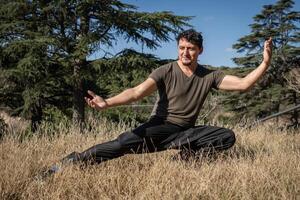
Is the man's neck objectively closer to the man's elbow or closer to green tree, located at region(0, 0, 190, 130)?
the man's elbow

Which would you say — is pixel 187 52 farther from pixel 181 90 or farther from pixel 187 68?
pixel 181 90

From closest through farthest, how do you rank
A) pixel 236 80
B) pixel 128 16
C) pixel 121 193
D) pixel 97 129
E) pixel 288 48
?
pixel 121 193 → pixel 236 80 → pixel 97 129 → pixel 128 16 → pixel 288 48

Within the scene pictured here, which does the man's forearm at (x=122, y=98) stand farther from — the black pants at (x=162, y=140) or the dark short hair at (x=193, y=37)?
the dark short hair at (x=193, y=37)

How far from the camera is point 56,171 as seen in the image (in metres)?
3.40

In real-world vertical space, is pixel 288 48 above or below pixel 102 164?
above

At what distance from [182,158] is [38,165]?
1.29m

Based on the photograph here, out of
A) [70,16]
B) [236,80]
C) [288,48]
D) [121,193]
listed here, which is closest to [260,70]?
[236,80]

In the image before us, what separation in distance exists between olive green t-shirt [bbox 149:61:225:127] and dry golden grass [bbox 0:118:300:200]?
16.3 inches

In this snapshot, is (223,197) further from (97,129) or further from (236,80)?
(97,129)

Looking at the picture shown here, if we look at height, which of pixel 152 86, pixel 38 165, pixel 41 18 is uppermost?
pixel 41 18

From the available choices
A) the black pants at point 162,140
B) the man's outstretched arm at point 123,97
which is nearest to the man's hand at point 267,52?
the black pants at point 162,140

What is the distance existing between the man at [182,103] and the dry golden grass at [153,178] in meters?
0.16

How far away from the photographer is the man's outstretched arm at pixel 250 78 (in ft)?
12.6

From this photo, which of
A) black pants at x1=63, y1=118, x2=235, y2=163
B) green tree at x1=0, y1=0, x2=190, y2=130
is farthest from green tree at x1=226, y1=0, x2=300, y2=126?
black pants at x1=63, y1=118, x2=235, y2=163
